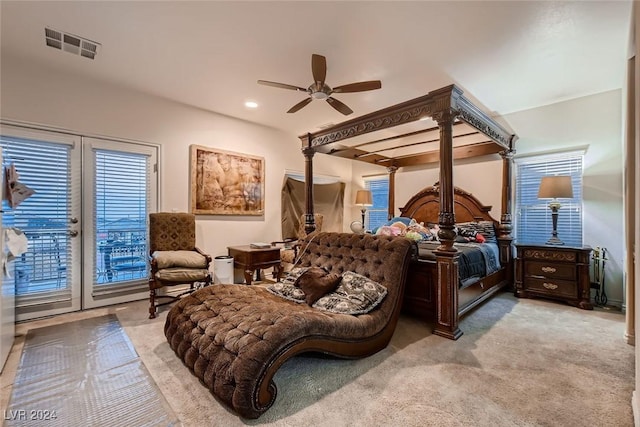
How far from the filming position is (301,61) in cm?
303

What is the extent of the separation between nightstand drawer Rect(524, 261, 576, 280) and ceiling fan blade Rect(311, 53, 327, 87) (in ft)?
11.8

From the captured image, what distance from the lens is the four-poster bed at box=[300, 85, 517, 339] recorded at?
261 cm

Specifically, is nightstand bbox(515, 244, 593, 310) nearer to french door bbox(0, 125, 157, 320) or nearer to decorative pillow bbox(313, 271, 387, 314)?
decorative pillow bbox(313, 271, 387, 314)

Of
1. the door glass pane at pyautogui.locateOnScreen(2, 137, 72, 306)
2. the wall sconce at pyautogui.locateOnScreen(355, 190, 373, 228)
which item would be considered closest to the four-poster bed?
the wall sconce at pyautogui.locateOnScreen(355, 190, 373, 228)

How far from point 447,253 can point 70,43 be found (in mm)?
4156

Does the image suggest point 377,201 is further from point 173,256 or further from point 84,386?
point 84,386

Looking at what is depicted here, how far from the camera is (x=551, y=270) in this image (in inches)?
142

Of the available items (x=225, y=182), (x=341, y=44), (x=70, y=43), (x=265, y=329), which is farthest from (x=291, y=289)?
(x=70, y=43)

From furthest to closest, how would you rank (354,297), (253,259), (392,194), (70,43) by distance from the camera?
(392,194) → (253,259) → (70,43) → (354,297)

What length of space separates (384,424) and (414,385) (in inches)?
17.6

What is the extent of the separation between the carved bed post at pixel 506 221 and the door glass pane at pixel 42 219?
18.9 feet

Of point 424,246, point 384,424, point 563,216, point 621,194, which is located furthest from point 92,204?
point 621,194

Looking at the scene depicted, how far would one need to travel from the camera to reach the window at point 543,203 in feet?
12.8

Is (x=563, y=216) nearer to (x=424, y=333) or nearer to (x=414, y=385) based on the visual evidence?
(x=424, y=333)
